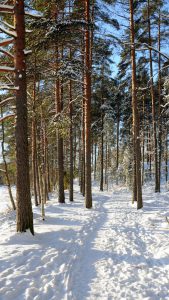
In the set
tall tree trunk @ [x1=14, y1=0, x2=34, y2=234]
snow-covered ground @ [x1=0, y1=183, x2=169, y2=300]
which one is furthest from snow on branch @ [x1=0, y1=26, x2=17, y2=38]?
snow-covered ground @ [x1=0, y1=183, x2=169, y2=300]

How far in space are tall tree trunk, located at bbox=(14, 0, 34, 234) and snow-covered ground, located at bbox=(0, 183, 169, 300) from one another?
0.54 meters

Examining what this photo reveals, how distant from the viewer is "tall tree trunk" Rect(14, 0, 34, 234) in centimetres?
798

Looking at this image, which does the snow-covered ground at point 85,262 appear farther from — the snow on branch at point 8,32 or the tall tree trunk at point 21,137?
the snow on branch at point 8,32

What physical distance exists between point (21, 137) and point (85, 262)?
3888 mm

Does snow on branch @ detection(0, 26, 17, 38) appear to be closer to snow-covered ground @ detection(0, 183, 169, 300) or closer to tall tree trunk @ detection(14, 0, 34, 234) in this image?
tall tree trunk @ detection(14, 0, 34, 234)

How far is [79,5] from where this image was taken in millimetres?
13711

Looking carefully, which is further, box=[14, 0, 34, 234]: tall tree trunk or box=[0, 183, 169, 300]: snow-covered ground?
box=[14, 0, 34, 234]: tall tree trunk

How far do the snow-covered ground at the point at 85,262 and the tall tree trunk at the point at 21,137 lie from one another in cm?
54

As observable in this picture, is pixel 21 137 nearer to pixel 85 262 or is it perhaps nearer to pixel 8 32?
pixel 8 32

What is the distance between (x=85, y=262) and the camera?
6.25 metres

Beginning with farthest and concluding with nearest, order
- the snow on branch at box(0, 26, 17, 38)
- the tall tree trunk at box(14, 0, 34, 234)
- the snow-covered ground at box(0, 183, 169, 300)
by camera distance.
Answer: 1. the tall tree trunk at box(14, 0, 34, 234)
2. the snow on branch at box(0, 26, 17, 38)
3. the snow-covered ground at box(0, 183, 169, 300)

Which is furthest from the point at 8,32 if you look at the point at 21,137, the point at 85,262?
the point at 85,262

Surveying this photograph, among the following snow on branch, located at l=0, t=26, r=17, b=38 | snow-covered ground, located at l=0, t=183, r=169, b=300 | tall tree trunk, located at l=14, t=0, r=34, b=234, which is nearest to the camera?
snow-covered ground, located at l=0, t=183, r=169, b=300

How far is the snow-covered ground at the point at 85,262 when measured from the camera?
15.7ft
